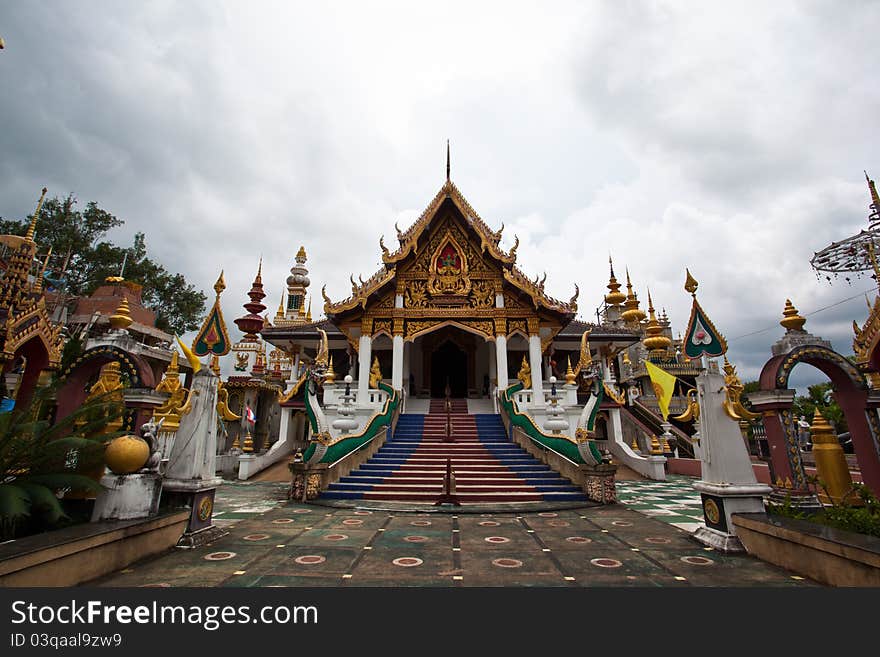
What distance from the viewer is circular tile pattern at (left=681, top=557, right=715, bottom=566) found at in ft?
13.9

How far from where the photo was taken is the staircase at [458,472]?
831 cm

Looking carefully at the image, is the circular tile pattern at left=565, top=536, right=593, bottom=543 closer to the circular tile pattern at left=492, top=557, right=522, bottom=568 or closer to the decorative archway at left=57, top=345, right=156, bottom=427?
the circular tile pattern at left=492, top=557, right=522, bottom=568

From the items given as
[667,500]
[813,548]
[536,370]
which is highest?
[536,370]

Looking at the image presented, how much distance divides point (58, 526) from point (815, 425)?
8.34m

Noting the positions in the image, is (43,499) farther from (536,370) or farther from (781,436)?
(536,370)

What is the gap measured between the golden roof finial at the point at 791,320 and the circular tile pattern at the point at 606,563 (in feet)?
13.7

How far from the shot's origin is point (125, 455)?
4.25 meters

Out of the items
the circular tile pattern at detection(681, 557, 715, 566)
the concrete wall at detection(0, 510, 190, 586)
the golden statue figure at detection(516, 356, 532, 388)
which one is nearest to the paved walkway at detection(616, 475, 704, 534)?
the circular tile pattern at detection(681, 557, 715, 566)

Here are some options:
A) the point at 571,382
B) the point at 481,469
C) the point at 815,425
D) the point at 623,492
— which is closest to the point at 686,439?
the point at 571,382

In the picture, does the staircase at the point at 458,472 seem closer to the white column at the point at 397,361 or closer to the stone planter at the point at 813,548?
the white column at the point at 397,361

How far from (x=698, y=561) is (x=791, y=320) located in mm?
3656

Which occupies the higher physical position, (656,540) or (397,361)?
(397,361)

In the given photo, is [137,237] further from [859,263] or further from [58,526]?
[859,263]

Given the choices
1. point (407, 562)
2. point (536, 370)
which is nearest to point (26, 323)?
point (407, 562)
